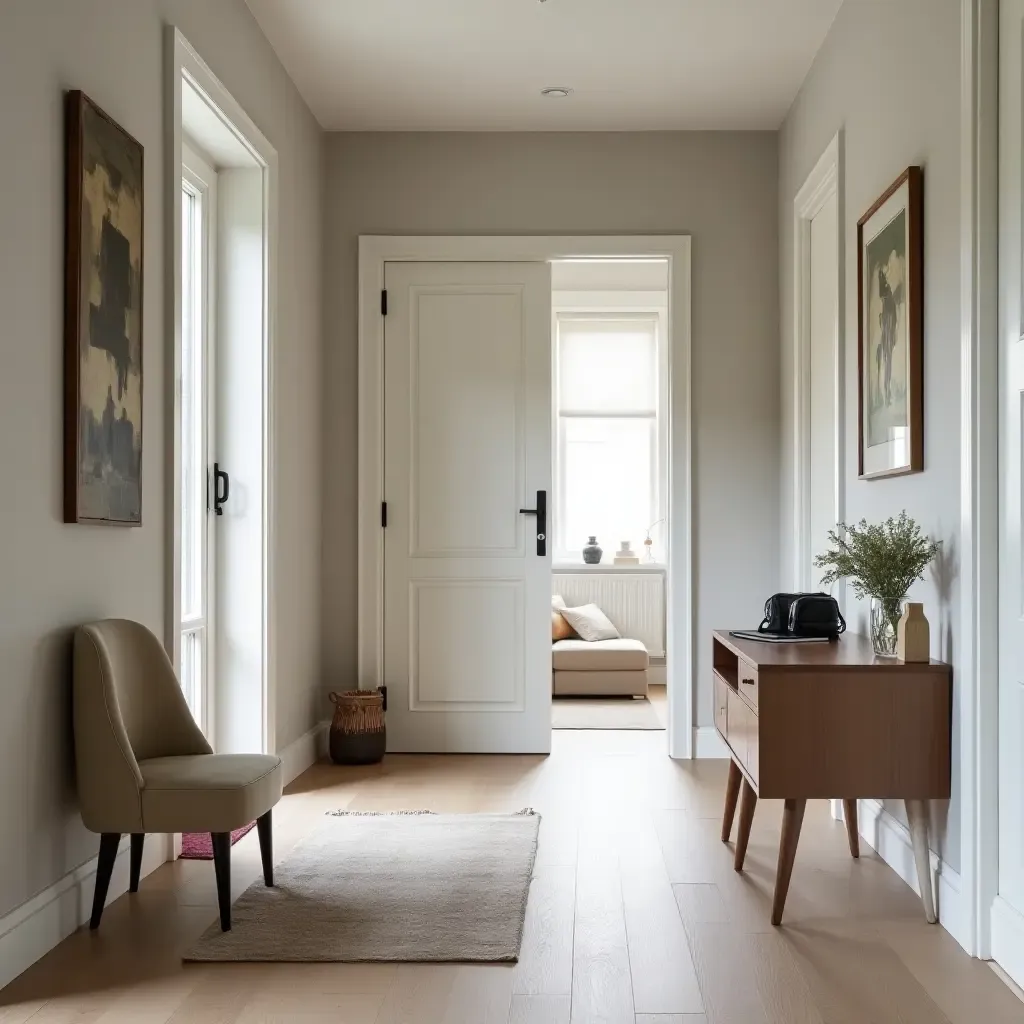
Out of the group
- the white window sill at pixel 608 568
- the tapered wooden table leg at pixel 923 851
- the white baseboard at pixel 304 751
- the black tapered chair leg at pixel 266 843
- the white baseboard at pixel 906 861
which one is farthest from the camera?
the white window sill at pixel 608 568

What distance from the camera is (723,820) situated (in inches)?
152

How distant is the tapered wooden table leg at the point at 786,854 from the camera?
2.95m

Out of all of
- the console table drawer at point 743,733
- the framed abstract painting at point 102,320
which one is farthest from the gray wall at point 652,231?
the framed abstract painting at point 102,320

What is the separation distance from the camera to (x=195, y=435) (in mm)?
4246

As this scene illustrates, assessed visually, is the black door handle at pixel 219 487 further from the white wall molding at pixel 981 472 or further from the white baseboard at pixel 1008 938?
the white baseboard at pixel 1008 938

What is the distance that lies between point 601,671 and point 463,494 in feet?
7.25

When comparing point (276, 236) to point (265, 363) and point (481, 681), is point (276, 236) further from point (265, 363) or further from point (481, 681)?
point (481, 681)

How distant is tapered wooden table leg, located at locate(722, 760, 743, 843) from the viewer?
12.1 feet

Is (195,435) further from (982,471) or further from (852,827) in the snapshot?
(982,471)

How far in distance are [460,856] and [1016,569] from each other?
1828mm

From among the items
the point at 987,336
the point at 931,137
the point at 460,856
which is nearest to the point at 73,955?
the point at 460,856

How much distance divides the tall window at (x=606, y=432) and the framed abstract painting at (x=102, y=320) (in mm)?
5195

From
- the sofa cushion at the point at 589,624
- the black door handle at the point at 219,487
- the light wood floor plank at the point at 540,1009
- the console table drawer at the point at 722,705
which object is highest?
the black door handle at the point at 219,487

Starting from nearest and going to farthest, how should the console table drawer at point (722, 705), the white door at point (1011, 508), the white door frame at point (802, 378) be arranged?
the white door at point (1011, 508), the console table drawer at point (722, 705), the white door frame at point (802, 378)
